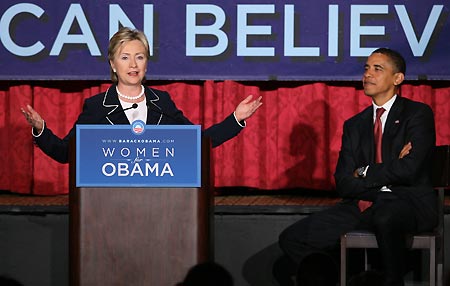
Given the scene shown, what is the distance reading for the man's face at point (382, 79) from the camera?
11.9 ft

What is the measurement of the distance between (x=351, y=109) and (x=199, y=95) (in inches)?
33.5

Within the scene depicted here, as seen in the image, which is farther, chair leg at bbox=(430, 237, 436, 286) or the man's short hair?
the man's short hair

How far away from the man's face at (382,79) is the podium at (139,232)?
3.47ft

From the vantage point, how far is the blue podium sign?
9.27 ft

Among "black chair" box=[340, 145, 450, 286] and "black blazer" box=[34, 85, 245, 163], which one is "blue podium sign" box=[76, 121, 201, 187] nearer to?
"black blazer" box=[34, 85, 245, 163]

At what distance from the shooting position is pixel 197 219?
2.85 meters

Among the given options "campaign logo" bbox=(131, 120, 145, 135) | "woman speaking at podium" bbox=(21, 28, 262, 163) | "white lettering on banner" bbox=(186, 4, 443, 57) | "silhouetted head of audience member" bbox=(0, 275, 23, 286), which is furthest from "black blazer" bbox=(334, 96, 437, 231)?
"silhouetted head of audience member" bbox=(0, 275, 23, 286)


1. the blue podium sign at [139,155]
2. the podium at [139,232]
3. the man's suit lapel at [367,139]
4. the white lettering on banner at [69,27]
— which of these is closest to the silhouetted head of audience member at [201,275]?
the podium at [139,232]

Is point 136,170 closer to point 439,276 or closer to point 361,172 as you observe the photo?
point 361,172

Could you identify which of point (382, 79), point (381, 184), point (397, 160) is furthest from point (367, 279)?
point (382, 79)

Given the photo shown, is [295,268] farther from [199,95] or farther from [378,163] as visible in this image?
[199,95]

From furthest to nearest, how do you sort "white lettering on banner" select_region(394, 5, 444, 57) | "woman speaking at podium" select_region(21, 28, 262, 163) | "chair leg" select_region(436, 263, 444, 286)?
"white lettering on banner" select_region(394, 5, 444, 57), "chair leg" select_region(436, 263, 444, 286), "woman speaking at podium" select_region(21, 28, 262, 163)

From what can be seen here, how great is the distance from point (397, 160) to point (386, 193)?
0.15 metres

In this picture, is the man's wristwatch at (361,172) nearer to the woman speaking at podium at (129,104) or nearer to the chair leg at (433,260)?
the chair leg at (433,260)
